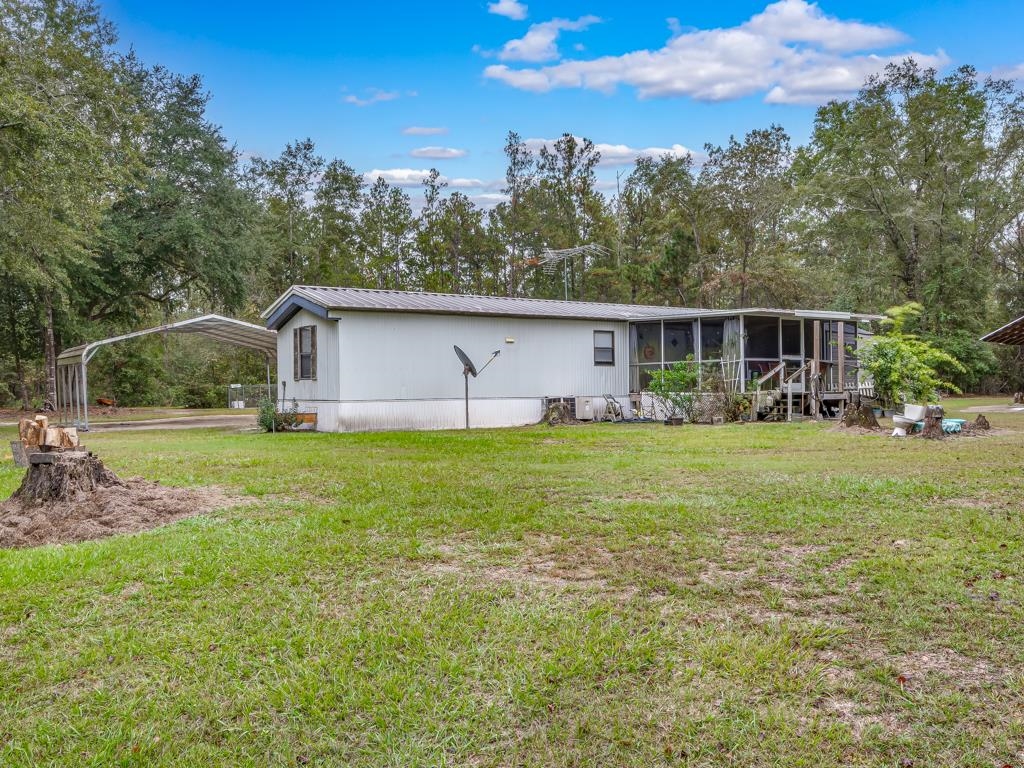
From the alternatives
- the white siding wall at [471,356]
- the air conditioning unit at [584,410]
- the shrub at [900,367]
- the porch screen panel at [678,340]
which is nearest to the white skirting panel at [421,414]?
the white siding wall at [471,356]

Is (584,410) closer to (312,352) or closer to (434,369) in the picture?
(434,369)

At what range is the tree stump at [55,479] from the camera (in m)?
5.75

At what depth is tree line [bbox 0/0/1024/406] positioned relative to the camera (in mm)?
20484

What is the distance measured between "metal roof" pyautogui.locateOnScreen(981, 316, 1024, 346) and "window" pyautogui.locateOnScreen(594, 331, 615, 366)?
8.86 metres

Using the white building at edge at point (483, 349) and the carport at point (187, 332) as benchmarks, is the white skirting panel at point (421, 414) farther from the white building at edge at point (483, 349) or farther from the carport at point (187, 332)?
the carport at point (187, 332)

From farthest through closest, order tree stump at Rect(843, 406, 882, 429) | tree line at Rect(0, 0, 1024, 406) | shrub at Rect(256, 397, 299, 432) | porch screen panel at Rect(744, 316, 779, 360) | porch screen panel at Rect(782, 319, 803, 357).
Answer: tree line at Rect(0, 0, 1024, 406) < porch screen panel at Rect(782, 319, 803, 357) < porch screen panel at Rect(744, 316, 779, 360) < shrub at Rect(256, 397, 299, 432) < tree stump at Rect(843, 406, 882, 429)

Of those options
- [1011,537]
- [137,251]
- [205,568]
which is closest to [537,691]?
[205,568]

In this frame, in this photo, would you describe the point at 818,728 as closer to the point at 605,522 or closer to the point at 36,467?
the point at 605,522

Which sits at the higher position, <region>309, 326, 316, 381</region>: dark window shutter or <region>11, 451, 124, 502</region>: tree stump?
<region>309, 326, 316, 381</region>: dark window shutter

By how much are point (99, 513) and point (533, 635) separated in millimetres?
4092

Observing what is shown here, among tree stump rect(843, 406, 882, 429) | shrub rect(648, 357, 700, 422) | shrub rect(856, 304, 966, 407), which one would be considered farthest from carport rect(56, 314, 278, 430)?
shrub rect(856, 304, 966, 407)

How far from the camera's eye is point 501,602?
3.58m

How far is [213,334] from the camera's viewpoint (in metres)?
18.0

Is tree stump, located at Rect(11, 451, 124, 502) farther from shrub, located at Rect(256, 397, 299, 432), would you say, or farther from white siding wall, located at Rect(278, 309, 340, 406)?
shrub, located at Rect(256, 397, 299, 432)
